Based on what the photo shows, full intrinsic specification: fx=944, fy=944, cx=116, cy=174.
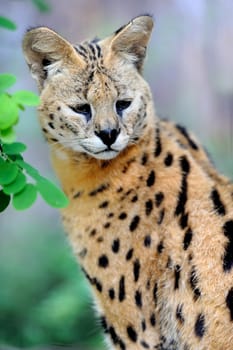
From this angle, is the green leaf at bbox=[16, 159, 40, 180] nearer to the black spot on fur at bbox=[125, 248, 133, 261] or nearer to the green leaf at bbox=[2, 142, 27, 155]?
the green leaf at bbox=[2, 142, 27, 155]

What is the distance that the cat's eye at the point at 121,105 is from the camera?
4195 mm

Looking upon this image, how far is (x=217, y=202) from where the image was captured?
4.15m

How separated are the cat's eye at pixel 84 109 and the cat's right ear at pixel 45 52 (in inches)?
8.2

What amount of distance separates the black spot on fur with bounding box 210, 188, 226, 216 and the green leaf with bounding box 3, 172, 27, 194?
1.14 meters

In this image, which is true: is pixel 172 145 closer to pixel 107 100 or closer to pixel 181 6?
pixel 107 100

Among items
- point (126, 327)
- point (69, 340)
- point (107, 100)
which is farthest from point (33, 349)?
point (107, 100)

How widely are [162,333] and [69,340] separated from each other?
2890mm

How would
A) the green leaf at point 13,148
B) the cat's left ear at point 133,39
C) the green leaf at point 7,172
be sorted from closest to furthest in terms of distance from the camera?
1. the green leaf at point 7,172
2. the green leaf at point 13,148
3. the cat's left ear at point 133,39

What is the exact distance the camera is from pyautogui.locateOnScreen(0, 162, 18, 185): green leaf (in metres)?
3.26

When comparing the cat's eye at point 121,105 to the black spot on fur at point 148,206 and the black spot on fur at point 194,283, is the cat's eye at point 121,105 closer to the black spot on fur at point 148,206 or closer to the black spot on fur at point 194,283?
the black spot on fur at point 148,206

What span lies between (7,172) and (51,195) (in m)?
0.17

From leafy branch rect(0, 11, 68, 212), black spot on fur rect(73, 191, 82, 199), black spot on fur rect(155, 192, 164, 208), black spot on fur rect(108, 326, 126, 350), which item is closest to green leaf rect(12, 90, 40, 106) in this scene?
leafy branch rect(0, 11, 68, 212)

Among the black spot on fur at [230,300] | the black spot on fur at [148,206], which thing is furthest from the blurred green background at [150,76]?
the black spot on fur at [230,300]

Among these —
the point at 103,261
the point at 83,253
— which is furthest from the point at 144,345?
the point at 83,253
